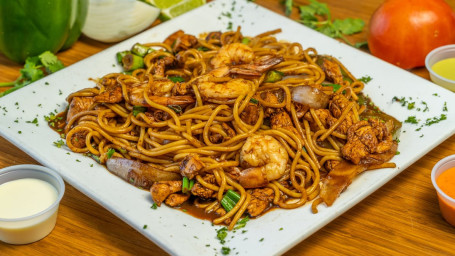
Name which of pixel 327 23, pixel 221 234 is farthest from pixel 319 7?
pixel 221 234

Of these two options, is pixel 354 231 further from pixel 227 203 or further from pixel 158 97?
pixel 158 97

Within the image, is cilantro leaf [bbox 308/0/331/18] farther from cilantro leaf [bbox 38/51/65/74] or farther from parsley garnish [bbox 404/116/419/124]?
cilantro leaf [bbox 38/51/65/74]

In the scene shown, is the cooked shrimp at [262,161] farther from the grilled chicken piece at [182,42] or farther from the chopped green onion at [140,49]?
the chopped green onion at [140,49]

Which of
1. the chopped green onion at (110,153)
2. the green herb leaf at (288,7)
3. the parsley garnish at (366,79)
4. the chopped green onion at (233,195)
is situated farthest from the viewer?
the green herb leaf at (288,7)

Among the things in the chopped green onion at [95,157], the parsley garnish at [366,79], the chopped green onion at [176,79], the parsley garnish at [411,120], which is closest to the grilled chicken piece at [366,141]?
the parsley garnish at [411,120]

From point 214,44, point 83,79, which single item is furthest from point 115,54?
point 214,44
